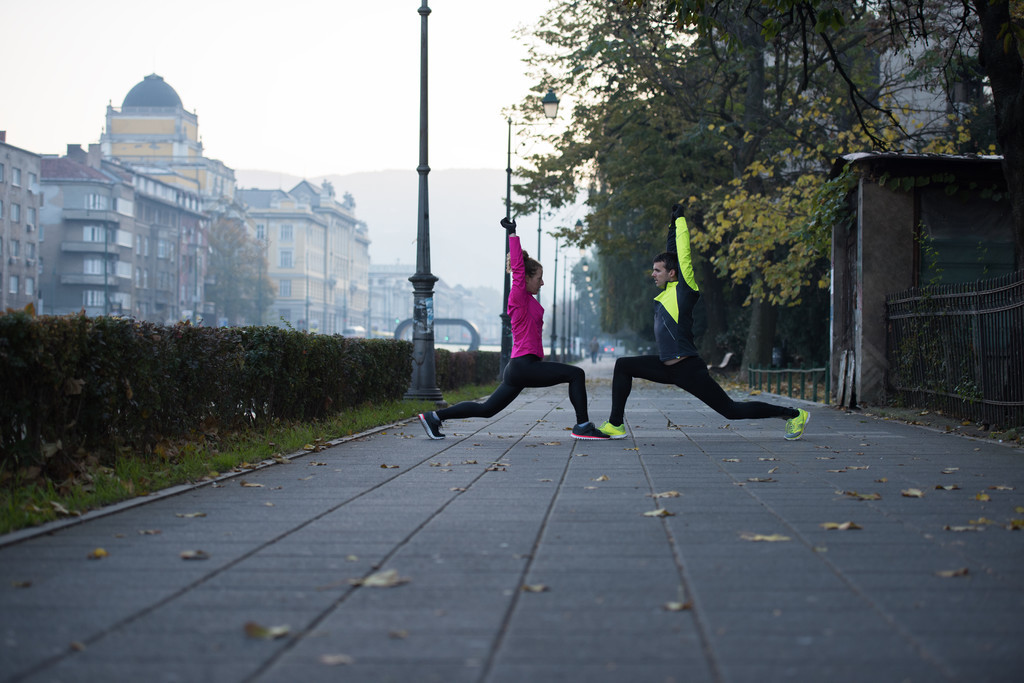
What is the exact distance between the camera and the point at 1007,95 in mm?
12016

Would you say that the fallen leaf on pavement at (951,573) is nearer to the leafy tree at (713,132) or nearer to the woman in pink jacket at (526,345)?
the woman in pink jacket at (526,345)

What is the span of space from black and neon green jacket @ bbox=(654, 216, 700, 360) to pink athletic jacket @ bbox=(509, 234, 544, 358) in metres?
1.12

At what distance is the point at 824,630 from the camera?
11.5 ft

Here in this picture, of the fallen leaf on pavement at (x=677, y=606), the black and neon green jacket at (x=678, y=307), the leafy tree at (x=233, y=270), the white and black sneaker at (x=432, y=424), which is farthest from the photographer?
the leafy tree at (x=233, y=270)

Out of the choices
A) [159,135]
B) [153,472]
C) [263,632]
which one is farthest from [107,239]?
[263,632]

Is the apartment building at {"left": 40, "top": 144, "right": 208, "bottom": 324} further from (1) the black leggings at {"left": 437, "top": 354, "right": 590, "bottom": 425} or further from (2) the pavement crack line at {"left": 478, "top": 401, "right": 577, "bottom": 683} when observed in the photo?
(2) the pavement crack line at {"left": 478, "top": 401, "right": 577, "bottom": 683}

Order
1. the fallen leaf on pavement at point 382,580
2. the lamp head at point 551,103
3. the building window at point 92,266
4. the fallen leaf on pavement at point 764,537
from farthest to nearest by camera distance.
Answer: the building window at point 92,266
the lamp head at point 551,103
the fallen leaf on pavement at point 764,537
the fallen leaf on pavement at point 382,580

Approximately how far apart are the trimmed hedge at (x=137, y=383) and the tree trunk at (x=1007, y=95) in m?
8.12

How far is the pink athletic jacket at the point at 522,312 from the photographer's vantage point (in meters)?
10.0

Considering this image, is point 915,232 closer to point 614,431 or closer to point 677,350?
point 677,350

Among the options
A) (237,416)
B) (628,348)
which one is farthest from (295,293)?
(237,416)

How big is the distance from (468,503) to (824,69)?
81.6 feet

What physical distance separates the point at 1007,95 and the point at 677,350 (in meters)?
5.26

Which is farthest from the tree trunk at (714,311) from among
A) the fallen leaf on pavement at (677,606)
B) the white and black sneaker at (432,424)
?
the fallen leaf on pavement at (677,606)
